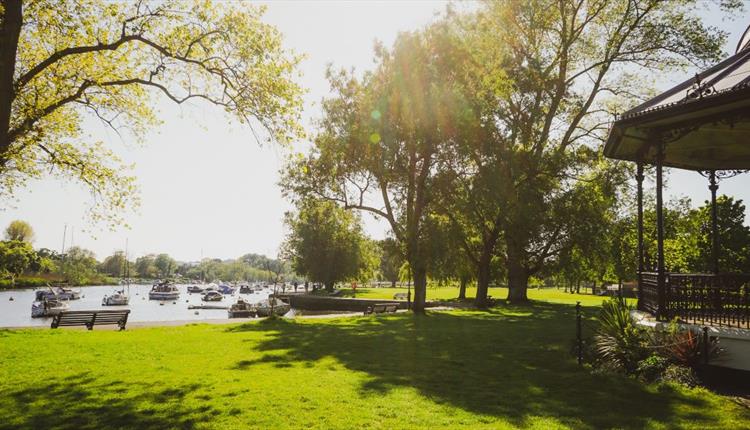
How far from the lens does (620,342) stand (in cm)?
1108

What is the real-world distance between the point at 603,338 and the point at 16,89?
16254 mm

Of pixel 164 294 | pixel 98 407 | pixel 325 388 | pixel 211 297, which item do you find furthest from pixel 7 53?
pixel 164 294

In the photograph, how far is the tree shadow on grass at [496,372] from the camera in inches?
314

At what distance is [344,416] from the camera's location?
777 cm

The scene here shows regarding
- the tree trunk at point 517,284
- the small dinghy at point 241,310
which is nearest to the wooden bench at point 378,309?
the tree trunk at point 517,284

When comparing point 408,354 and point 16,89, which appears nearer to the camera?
point 16,89

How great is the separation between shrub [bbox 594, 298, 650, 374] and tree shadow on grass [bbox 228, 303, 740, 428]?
0.66 m

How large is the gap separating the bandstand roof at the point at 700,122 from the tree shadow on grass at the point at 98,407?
1170 cm

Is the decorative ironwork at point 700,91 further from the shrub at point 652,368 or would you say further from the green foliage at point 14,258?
Answer: the green foliage at point 14,258

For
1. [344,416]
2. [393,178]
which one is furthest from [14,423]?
[393,178]

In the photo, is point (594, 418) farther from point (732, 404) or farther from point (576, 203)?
point (576, 203)

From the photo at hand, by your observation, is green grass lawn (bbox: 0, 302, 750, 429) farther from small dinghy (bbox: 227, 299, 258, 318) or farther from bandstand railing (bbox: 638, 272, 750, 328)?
small dinghy (bbox: 227, 299, 258, 318)

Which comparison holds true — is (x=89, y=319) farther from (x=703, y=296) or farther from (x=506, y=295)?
(x=506, y=295)

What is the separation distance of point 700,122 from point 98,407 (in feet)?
45.3
